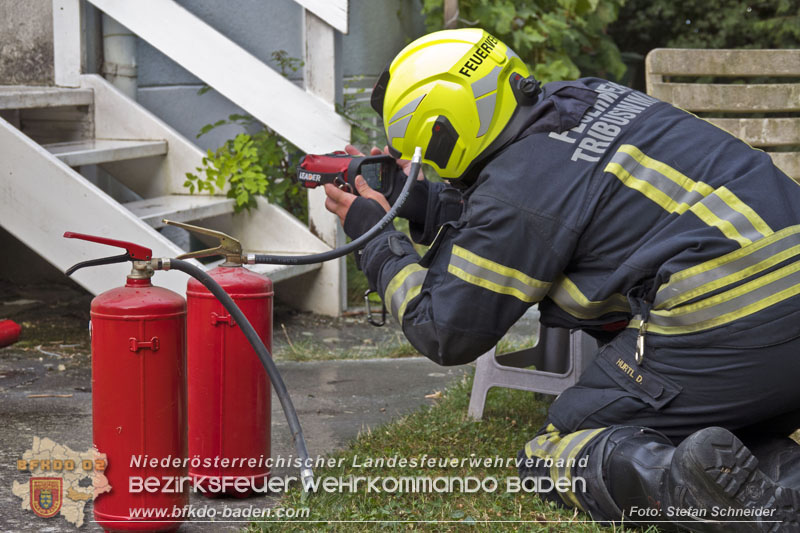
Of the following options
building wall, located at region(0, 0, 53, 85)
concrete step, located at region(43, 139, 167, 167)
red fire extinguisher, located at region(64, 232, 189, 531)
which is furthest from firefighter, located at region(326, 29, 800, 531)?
building wall, located at region(0, 0, 53, 85)

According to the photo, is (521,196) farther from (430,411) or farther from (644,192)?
(430,411)

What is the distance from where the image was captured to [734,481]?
2383 millimetres

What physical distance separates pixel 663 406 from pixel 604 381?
0.65 feet

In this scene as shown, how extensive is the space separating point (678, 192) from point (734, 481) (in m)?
0.78

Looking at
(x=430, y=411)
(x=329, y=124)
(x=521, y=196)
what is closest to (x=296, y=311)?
(x=329, y=124)

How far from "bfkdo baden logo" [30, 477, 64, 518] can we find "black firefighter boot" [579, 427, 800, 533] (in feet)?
5.16

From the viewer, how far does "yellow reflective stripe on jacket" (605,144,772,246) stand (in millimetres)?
2559

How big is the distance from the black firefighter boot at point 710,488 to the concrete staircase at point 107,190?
2.60 m

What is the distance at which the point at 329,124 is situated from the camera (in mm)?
5078

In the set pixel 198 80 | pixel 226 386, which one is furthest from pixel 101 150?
pixel 226 386

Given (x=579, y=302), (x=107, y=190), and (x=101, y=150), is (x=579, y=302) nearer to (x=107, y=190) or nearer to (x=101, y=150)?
(x=101, y=150)

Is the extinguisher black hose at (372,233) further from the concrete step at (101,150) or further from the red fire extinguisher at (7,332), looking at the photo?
the concrete step at (101,150)

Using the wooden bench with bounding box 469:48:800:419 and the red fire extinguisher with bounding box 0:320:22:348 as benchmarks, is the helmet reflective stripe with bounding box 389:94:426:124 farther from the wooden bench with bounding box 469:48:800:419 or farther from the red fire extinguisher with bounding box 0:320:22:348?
the wooden bench with bounding box 469:48:800:419

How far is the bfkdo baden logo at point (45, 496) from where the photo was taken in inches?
105
